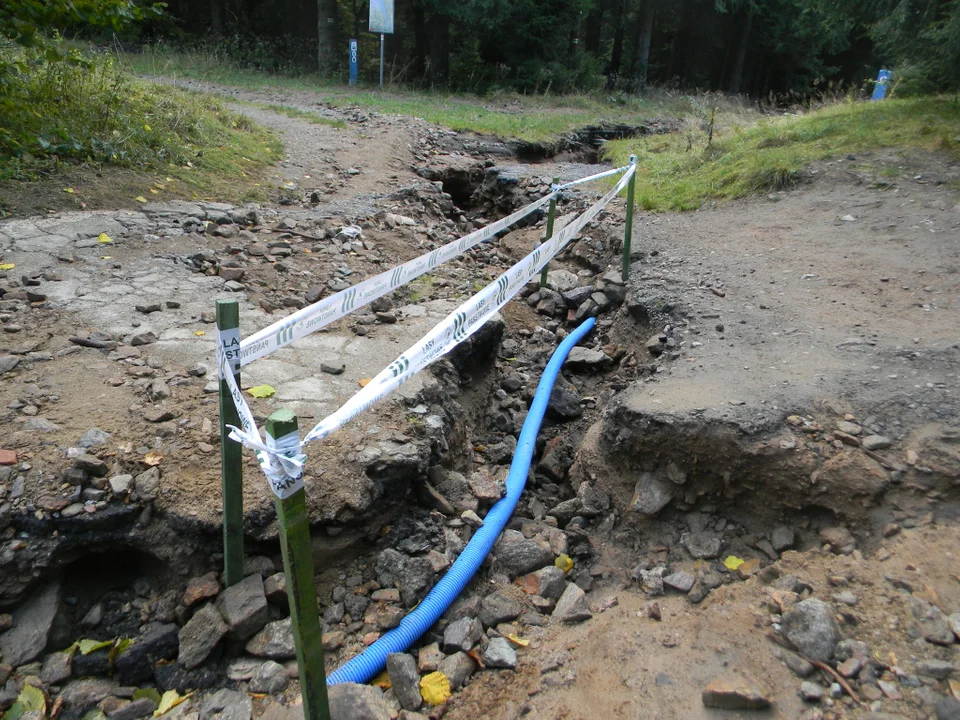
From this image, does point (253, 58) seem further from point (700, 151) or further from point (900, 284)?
point (900, 284)

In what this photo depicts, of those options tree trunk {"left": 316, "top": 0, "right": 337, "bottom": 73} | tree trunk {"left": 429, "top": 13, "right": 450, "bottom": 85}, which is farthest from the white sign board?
tree trunk {"left": 316, "top": 0, "right": 337, "bottom": 73}

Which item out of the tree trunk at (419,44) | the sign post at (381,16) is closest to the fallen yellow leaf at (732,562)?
the sign post at (381,16)

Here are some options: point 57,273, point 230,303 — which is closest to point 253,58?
point 57,273

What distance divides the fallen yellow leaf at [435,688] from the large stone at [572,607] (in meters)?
0.55

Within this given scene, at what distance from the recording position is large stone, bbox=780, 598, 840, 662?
216cm

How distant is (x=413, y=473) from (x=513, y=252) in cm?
449

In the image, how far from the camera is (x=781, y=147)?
830cm

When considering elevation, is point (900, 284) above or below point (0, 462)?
above

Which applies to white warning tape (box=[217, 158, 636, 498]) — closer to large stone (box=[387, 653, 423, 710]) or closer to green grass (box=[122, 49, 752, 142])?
large stone (box=[387, 653, 423, 710])

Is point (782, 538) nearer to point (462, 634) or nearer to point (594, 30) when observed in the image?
point (462, 634)

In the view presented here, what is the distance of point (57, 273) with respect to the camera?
13.9 feet

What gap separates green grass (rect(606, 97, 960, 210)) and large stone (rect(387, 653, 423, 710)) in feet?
20.1

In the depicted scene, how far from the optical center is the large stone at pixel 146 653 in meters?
2.33

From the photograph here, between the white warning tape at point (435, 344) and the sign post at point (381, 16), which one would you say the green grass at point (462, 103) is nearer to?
the sign post at point (381, 16)
